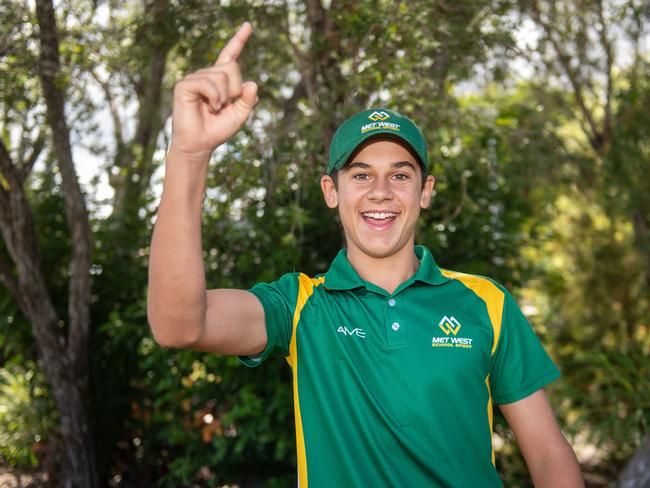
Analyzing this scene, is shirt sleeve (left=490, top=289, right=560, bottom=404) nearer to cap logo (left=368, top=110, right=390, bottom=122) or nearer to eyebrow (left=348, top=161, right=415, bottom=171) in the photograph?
eyebrow (left=348, top=161, right=415, bottom=171)

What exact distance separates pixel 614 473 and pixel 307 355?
5.79 metres

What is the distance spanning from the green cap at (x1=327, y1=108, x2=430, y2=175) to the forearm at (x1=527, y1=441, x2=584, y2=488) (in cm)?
105

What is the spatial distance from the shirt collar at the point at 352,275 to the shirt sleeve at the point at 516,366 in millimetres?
255

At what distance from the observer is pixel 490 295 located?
2.34 meters

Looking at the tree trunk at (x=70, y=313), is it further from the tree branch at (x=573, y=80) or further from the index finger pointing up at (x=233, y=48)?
the tree branch at (x=573, y=80)

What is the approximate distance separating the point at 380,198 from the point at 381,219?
0.07 metres

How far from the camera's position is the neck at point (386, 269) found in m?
2.40

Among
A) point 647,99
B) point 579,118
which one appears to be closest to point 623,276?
point 579,118

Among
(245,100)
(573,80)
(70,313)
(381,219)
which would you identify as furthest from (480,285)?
(573,80)

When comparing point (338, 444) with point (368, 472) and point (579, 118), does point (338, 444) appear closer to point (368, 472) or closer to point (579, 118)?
point (368, 472)

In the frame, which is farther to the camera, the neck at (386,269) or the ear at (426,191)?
the ear at (426,191)

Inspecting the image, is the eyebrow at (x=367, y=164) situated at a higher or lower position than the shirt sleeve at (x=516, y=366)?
higher

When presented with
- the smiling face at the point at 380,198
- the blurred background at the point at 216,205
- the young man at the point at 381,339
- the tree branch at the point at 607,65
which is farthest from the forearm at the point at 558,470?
the tree branch at the point at 607,65

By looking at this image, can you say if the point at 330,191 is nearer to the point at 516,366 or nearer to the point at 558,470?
the point at 516,366
